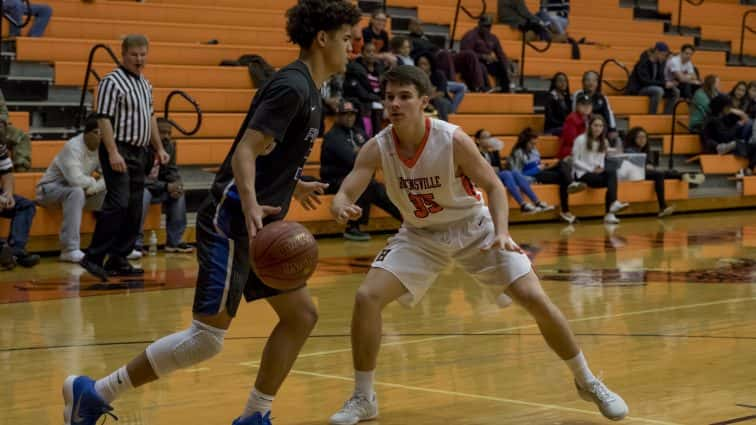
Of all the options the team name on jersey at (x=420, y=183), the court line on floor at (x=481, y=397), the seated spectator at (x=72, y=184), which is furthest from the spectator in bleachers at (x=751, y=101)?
the team name on jersey at (x=420, y=183)

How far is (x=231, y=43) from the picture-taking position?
54.3 ft

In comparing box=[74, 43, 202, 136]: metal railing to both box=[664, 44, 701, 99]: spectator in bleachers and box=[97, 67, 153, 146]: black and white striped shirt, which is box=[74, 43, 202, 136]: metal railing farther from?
box=[664, 44, 701, 99]: spectator in bleachers

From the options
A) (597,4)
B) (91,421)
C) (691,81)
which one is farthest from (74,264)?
(597,4)

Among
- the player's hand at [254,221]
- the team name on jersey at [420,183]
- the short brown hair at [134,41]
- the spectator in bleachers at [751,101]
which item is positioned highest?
the short brown hair at [134,41]

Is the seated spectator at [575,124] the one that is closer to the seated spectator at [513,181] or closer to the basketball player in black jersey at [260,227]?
the seated spectator at [513,181]

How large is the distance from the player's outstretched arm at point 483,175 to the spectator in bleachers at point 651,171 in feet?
39.1

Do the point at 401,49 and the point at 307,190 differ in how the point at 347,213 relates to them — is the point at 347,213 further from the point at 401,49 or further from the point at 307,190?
the point at 401,49

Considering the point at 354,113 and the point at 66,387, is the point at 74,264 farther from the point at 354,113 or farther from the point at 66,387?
the point at 66,387

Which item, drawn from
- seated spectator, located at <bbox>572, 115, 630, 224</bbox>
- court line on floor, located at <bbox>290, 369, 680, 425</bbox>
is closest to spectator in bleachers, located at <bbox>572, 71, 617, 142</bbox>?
seated spectator, located at <bbox>572, 115, 630, 224</bbox>

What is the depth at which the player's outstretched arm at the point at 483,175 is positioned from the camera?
200 inches

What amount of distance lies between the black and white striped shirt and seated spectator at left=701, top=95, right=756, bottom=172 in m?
11.1

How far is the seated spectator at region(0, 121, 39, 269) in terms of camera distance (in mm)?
10719

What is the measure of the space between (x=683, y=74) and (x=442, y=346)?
14210 mm

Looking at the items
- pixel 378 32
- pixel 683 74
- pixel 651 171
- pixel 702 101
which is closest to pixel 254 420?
pixel 378 32
